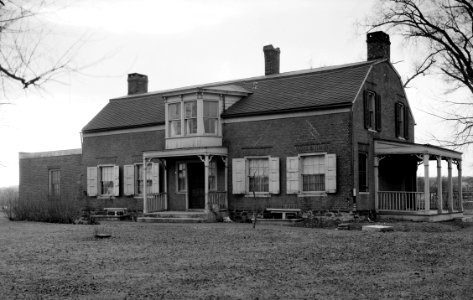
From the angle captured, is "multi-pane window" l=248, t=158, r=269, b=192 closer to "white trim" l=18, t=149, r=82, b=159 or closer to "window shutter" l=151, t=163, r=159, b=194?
"window shutter" l=151, t=163, r=159, b=194

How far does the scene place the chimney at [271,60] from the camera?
31.0 metres

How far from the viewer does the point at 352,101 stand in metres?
24.1

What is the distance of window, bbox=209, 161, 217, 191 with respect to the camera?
27969mm

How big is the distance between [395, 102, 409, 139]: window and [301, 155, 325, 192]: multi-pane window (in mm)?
5798

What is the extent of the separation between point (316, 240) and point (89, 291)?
28.1 ft

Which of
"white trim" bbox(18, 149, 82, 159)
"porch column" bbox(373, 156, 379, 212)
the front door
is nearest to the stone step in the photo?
the front door

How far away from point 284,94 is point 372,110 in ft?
12.3

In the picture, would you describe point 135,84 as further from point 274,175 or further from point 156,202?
point 274,175

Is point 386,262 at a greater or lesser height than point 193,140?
lesser

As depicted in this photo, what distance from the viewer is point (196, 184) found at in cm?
2859

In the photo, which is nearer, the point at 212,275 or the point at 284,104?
the point at 212,275

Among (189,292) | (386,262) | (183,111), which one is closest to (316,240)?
(386,262)

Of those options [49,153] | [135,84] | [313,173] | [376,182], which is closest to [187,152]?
[313,173]

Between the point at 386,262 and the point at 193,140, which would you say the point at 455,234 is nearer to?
the point at 386,262
